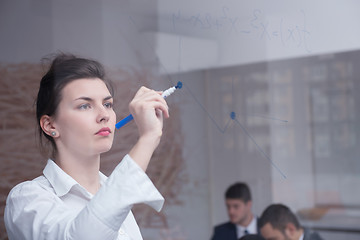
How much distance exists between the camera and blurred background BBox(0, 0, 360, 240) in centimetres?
151

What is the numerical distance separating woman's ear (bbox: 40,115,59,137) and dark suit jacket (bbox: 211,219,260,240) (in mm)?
1655

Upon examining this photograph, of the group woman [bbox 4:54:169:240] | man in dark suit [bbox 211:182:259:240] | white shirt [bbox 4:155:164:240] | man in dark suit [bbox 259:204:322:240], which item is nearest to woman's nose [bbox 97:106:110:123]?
woman [bbox 4:54:169:240]

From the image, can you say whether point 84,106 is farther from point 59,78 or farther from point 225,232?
point 225,232

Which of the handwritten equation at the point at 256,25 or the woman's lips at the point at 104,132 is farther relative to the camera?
the handwritten equation at the point at 256,25

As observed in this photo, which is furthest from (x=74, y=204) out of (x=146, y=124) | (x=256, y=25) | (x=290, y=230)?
(x=290, y=230)

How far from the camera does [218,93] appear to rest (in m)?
2.29

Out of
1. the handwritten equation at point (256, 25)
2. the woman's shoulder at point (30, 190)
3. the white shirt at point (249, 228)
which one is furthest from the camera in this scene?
the white shirt at point (249, 228)

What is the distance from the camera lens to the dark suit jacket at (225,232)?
2246 millimetres

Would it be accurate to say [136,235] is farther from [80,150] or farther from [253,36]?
[253,36]

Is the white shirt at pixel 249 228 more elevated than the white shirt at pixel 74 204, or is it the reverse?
the white shirt at pixel 74 204

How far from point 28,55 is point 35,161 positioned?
36 centimetres

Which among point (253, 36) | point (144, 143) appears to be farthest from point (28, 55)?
point (144, 143)

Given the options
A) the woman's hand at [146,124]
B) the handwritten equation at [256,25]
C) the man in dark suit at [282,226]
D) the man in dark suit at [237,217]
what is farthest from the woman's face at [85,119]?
the man in dark suit at [237,217]

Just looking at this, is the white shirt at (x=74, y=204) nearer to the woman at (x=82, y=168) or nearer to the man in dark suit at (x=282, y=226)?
the woman at (x=82, y=168)
